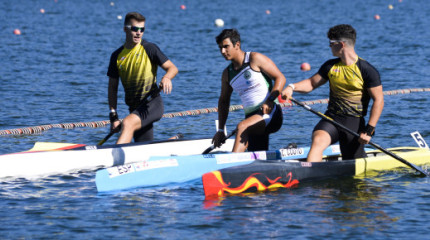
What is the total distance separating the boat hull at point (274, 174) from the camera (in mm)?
9062

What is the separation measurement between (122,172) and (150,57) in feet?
5.50

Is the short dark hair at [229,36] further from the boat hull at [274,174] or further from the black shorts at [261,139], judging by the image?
the boat hull at [274,174]

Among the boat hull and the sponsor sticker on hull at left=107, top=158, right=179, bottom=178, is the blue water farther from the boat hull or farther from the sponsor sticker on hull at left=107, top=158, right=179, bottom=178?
the sponsor sticker on hull at left=107, top=158, right=179, bottom=178

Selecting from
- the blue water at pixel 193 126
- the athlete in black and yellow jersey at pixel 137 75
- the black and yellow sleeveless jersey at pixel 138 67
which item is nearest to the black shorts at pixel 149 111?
the athlete in black and yellow jersey at pixel 137 75

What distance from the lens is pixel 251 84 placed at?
9.34 metres

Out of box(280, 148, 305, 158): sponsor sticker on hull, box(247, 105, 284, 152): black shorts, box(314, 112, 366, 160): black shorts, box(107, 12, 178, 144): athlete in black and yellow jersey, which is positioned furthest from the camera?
box(280, 148, 305, 158): sponsor sticker on hull

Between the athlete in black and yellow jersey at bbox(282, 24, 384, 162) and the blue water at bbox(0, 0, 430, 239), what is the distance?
2.37 ft

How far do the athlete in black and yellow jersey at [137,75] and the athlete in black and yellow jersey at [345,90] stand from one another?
206cm

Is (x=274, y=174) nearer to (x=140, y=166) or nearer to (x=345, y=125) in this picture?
(x=345, y=125)

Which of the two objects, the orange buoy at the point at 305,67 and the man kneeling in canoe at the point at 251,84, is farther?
the orange buoy at the point at 305,67

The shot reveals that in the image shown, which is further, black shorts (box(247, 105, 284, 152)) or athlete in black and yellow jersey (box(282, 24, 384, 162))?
black shorts (box(247, 105, 284, 152))

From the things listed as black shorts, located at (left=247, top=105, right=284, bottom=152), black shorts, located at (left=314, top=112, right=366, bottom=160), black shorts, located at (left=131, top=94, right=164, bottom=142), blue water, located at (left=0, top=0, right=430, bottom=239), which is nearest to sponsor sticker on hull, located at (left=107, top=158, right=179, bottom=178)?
blue water, located at (left=0, top=0, right=430, bottom=239)

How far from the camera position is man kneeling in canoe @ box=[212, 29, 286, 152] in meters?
9.13

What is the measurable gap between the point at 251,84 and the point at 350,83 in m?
1.20
